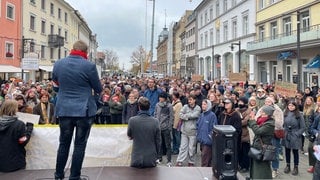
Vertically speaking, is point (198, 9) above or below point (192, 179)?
above

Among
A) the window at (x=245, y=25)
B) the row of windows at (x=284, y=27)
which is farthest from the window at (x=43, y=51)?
the row of windows at (x=284, y=27)

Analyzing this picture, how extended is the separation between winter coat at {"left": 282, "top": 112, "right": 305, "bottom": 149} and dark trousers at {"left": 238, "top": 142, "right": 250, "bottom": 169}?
0.98 meters

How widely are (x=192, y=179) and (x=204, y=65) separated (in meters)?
55.6

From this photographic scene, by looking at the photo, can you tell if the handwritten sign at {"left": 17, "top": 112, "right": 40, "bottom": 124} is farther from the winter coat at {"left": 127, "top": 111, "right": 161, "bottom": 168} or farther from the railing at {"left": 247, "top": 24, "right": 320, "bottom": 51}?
the railing at {"left": 247, "top": 24, "right": 320, "bottom": 51}

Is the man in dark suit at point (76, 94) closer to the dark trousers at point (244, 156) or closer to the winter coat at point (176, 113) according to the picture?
the dark trousers at point (244, 156)

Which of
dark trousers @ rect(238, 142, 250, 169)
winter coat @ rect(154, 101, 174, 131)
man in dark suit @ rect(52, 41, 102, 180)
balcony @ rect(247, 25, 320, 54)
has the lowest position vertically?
dark trousers @ rect(238, 142, 250, 169)

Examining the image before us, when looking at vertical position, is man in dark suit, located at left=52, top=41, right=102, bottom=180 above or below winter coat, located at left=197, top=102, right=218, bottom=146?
above

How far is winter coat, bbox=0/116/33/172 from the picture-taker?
605 centimetres

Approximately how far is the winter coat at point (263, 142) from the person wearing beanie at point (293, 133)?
154 cm

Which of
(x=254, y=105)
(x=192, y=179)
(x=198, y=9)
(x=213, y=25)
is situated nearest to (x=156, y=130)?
(x=192, y=179)

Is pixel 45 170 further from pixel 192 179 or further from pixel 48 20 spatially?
pixel 48 20

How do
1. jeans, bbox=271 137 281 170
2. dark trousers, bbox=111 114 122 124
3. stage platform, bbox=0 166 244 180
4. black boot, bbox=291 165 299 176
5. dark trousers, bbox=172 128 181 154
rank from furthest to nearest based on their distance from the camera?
dark trousers, bbox=111 114 122 124
dark trousers, bbox=172 128 181 154
black boot, bbox=291 165 299 176
jeans, bbox=271 137 281 170
stage platform, bbox=0 166 244 180

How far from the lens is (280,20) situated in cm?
3200

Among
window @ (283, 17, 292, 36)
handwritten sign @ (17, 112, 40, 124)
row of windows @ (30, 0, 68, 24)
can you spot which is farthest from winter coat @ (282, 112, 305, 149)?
row of windows @ (30, 0, 68, 24)
